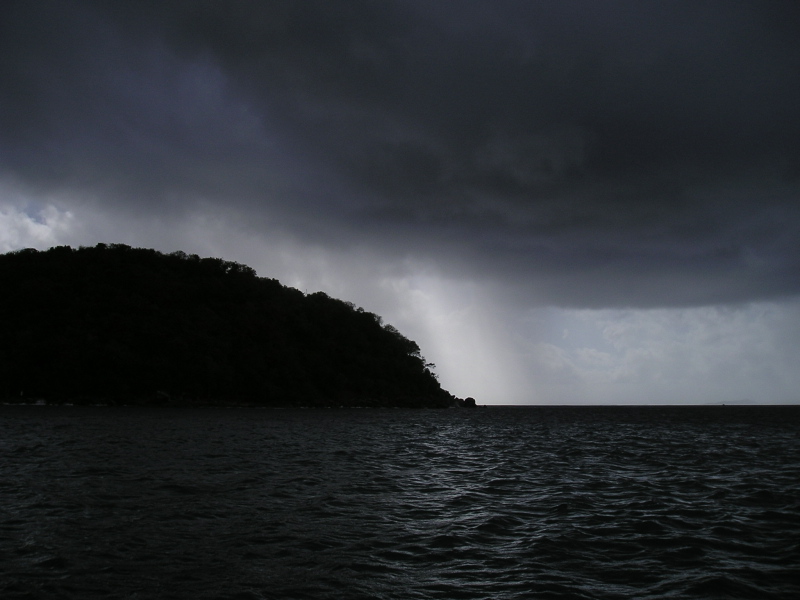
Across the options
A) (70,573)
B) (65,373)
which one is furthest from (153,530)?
(65,373)

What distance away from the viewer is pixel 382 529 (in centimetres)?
1491

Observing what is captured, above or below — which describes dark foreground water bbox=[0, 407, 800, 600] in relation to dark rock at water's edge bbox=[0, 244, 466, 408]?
below

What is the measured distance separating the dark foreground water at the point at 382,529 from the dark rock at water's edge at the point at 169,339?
102m

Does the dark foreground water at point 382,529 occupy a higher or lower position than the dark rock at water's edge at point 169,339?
lower

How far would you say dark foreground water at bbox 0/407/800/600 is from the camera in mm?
10484

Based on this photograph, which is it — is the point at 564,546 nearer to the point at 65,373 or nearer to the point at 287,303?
the point at 65,373

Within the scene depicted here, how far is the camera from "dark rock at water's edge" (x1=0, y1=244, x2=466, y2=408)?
380 ft

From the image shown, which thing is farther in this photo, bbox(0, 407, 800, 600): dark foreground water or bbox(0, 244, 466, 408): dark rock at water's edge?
bbox(0, 244, 466, 408): dark rock at water's edge

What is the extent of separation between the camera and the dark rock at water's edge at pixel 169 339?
11575cm

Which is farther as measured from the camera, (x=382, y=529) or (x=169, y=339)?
(x=169, y=339)

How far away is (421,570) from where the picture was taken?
11.5 metres

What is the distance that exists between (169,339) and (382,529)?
137 metres

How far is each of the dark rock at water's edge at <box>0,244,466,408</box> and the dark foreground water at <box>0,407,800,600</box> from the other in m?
102

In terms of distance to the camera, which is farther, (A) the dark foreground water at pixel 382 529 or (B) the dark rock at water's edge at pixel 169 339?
(B) the dark rock at water's edge at pixel 169 339
